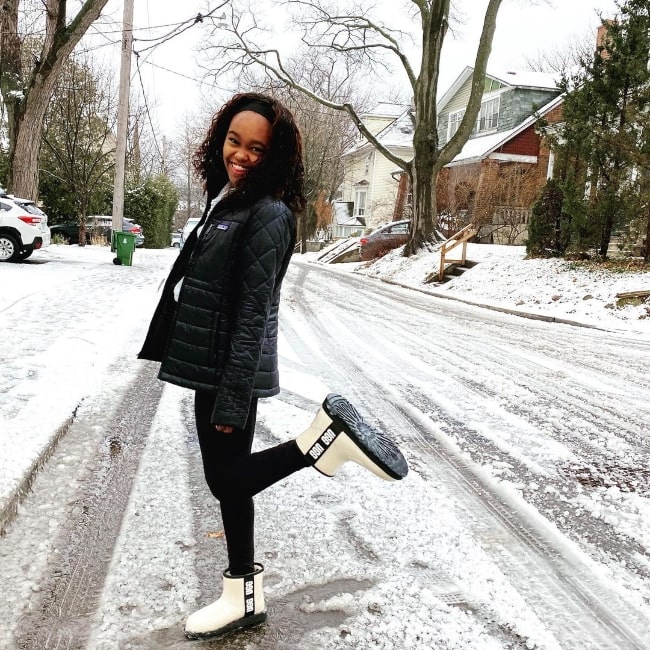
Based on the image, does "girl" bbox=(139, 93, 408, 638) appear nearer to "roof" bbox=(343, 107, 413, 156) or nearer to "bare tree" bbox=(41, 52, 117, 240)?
"bare tree" bbox=(41, 52, 117, 240)

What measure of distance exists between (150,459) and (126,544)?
1.03 meters

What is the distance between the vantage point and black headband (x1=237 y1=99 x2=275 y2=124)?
2.07m

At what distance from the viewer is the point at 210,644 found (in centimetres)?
210

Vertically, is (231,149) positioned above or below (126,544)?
above

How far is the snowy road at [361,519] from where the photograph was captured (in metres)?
2.25

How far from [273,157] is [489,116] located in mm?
32680

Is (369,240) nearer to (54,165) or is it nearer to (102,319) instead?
(54,165)

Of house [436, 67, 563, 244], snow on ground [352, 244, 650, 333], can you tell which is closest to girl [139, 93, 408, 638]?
snow on ground [352, 244, 650, 333]

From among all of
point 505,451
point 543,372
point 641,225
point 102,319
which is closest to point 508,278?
point 641,225

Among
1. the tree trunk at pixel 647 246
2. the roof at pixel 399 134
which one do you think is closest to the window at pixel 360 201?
the roof at pixel 399 134

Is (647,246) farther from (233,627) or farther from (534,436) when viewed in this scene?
(233,627)

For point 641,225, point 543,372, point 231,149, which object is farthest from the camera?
point 641,225

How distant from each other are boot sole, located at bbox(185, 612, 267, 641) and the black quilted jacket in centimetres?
74

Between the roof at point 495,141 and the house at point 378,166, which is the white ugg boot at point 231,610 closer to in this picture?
the roof at point 495,141
